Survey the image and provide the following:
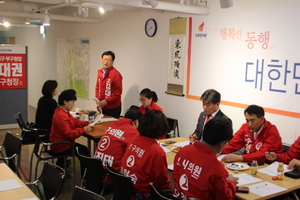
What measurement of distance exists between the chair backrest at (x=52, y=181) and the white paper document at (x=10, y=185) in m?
0.20

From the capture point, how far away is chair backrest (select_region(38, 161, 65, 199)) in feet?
8.59

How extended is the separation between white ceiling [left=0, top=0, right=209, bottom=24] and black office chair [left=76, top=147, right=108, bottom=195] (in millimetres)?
2514

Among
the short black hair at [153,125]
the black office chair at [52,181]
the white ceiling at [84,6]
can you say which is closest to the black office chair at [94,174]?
the black office chair at [52,181]

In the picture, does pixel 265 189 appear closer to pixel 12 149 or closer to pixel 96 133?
pixel 96 133

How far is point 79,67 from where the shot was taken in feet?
30.3

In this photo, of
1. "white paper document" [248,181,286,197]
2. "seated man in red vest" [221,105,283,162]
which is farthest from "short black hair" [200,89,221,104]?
"white paper document" [248,181,286,197]

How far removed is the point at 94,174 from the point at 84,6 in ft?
14.0

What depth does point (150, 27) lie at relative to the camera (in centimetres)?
649

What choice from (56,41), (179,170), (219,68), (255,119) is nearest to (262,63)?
(219,68)

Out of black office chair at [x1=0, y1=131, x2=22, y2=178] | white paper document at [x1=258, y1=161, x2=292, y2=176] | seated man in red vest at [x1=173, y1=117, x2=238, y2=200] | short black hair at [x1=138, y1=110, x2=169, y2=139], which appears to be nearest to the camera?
seated man in red vest at [x1=173, y1=117, x2=238, y2=200]

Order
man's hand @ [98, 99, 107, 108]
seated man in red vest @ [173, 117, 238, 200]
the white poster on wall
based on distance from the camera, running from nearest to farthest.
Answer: seated man in red vest @ [173, 117, 238, 200] < the white poster on wall < man's hand @ [98, 99, 107, 108]

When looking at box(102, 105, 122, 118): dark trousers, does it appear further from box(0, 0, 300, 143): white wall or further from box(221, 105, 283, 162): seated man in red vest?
box(221, 105, 283, 162): seated man in red vest

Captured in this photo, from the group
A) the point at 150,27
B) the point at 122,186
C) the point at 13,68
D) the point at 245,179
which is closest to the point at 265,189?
the point at 245,179

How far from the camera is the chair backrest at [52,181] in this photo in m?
2.62
